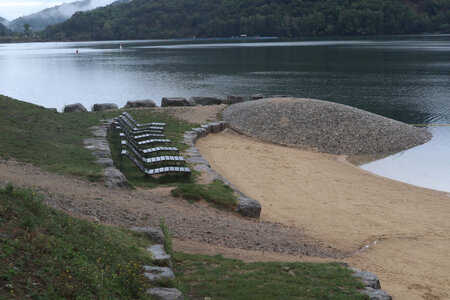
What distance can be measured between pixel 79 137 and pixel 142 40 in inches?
6726

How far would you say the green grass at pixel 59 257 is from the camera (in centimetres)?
500

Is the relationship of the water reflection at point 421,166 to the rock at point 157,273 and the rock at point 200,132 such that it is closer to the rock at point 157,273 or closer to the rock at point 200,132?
the rock at point 200,132

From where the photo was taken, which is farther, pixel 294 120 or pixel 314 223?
pixel 294 120

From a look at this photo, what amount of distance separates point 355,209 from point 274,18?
13563cm

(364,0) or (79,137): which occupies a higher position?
(364,0)

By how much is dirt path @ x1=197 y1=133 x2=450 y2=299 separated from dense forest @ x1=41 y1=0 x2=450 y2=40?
119811 millimetres

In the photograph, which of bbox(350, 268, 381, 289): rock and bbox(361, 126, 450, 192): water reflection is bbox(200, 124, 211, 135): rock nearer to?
bbox(361, 126, 450, 192): water reflection

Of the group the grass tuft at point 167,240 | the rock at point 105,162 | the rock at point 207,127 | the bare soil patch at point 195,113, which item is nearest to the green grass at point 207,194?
the rock at point 105,162

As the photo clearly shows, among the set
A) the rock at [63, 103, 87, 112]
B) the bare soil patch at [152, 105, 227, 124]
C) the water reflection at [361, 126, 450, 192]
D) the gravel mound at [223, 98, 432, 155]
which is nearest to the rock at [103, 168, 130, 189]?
the water reflection at [361, 126, 450, 192]

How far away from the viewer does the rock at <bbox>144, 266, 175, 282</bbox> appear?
6.41m

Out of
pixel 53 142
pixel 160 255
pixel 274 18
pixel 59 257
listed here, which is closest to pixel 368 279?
pixel 160 255

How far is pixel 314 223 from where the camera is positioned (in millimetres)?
12422

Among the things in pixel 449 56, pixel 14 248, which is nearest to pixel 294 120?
pixel 14 248

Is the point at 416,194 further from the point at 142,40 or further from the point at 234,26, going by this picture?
the point at 142,40
